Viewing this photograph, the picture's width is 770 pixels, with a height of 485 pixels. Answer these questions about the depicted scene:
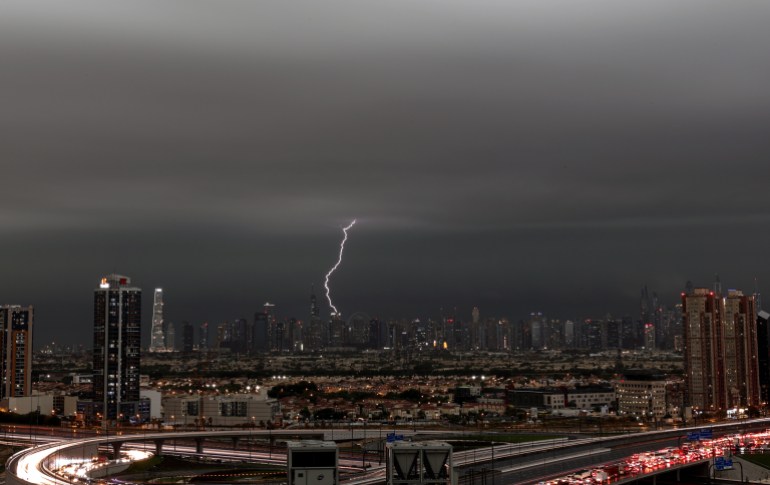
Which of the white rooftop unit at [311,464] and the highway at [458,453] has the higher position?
the white rooftop unit at [311,464]

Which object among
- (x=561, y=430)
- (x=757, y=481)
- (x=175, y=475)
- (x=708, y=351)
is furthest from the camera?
(x=708, y=351)

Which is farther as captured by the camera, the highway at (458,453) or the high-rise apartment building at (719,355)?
the high-rise apartment building at (719,355)

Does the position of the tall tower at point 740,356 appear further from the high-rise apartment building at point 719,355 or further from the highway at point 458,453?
the highway at point 458,453

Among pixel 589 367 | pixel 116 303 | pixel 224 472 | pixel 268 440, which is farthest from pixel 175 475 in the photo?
pixel 589 367

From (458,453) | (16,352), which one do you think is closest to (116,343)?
(16,352)

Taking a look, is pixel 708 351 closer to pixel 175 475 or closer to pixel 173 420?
pixel 173 420

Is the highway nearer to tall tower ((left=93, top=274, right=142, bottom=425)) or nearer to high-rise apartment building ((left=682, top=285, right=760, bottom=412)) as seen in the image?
tall tower ((left=93, top=274, right=142, bottom=425))

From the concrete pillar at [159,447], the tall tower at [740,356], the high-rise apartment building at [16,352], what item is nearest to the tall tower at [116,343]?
the high-rise apartment building at [16,352]
